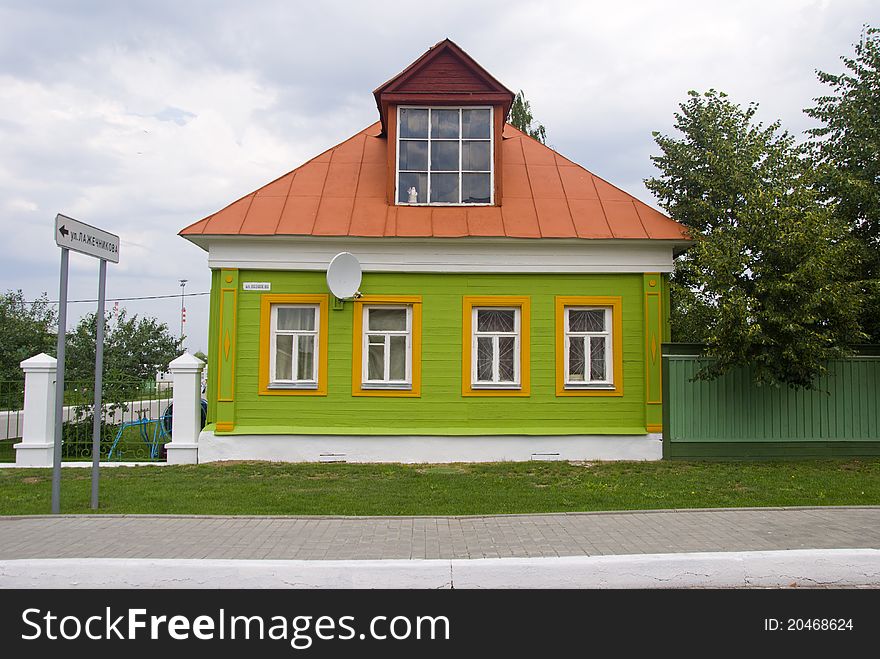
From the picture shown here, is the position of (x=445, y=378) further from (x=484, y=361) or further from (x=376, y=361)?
(x=376, y=361)

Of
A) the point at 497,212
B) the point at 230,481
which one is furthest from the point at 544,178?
the point at 230,481

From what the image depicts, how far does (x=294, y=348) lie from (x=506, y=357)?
3877 mm

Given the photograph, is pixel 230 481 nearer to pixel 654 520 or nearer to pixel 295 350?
pixel 295 350

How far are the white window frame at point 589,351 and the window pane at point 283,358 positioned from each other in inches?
Answer: 198

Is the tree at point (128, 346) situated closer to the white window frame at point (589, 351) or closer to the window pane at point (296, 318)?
the window pane at point (296, 318)

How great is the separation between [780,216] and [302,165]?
874 centimetres

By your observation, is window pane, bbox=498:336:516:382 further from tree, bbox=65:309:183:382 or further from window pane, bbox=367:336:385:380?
tree, bbox=65:309:183:382

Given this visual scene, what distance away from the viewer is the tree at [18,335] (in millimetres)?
20375

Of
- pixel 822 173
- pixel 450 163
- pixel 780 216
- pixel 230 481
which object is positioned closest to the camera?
pixel 230 481

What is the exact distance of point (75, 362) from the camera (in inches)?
763

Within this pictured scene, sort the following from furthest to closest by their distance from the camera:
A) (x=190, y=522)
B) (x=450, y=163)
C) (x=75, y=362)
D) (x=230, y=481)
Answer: (x=75, y=362) < (x=450, y=163) < (x=230, y=481) < (x=190, y=522)

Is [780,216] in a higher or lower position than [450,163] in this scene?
lower

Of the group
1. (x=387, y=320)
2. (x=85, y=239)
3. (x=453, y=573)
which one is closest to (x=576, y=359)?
(x=387, y=320)
